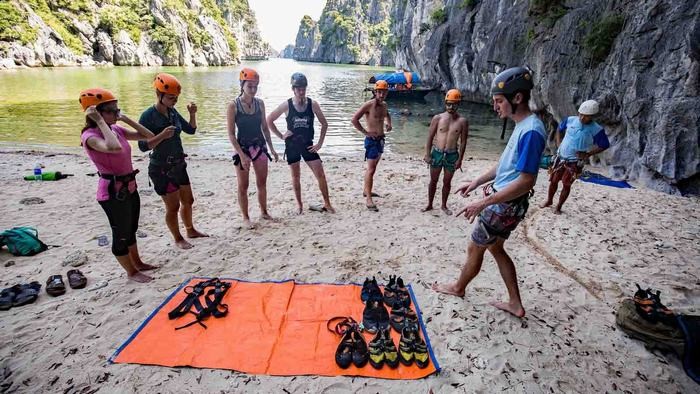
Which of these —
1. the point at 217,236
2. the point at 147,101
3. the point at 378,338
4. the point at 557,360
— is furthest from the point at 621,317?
the point at 147,101

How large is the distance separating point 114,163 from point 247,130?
2170 mm

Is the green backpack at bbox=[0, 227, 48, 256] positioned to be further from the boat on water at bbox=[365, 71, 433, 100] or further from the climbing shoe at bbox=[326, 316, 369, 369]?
the boat on water at bbox=[365, 71, 433, 100]

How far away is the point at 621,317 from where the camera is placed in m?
3.58

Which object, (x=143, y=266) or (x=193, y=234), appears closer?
(x=143, y=266)

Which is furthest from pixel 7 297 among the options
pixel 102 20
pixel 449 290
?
pixel 102 20

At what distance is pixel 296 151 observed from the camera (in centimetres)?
630

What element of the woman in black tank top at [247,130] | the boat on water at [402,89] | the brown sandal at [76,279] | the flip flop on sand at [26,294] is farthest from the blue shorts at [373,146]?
the boat on water at [402,89]

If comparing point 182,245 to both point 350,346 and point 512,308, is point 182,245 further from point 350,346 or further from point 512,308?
point 512,308

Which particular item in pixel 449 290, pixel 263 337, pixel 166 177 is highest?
pixel 166 177

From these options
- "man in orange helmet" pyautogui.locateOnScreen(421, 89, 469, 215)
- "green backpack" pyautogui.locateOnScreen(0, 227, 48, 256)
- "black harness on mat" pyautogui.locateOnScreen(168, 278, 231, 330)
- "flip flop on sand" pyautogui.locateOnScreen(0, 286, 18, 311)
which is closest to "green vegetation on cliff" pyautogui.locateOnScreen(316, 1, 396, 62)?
"man in orange helmet" pyautogui.locateOnScreen(421, 89, 469, 215)

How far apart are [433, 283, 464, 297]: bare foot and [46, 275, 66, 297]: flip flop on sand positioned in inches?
183

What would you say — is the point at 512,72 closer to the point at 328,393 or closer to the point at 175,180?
the point at 328,393

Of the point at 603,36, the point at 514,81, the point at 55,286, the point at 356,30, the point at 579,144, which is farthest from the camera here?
the point at 356,30

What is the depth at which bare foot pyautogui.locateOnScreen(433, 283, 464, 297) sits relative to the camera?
410cm
